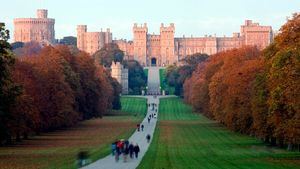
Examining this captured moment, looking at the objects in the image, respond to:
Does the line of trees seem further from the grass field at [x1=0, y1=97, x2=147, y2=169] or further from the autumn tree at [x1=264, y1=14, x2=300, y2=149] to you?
the autumn tree at [x1=264, y1=14, x2=300, y2=149]

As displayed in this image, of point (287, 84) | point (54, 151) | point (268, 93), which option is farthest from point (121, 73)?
point (287, 84)

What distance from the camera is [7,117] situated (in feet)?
136

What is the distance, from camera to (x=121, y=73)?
164 metres

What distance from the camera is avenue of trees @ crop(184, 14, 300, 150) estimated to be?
3569 centimetres

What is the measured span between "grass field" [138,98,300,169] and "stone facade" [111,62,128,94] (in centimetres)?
9898

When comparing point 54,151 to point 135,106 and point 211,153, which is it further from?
point 135,106

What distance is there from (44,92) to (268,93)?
68.8ft

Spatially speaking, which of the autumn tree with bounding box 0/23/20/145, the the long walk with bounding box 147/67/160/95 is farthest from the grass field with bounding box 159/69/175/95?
the autumn tree with bounding box 0/23/20/145

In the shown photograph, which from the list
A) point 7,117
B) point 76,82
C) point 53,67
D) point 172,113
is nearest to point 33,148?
point 7,117

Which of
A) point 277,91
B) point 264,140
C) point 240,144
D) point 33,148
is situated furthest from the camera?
point 264,140

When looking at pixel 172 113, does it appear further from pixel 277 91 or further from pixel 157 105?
pixel 277 91

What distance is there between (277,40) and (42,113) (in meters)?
21.5

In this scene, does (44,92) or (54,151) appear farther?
(44,92)

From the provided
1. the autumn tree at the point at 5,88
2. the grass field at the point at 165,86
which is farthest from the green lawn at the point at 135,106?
the autumn tree at the point at 5,88
